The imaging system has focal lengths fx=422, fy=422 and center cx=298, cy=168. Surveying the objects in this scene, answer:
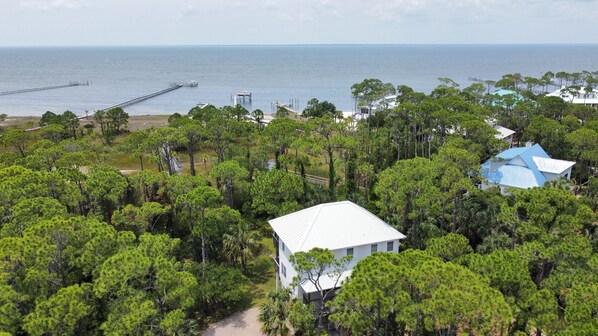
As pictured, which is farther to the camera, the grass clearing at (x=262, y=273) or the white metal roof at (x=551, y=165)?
the white metal roof at (x=551, y=165)

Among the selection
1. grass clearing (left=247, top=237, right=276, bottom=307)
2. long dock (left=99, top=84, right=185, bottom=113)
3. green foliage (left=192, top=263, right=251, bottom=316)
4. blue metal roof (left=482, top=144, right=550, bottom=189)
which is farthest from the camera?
long dock (left=99, top=84, right=185, bottom=113)

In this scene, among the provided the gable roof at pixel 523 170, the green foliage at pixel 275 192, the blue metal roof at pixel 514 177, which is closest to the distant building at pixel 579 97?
the gable roof at pixel 523 170

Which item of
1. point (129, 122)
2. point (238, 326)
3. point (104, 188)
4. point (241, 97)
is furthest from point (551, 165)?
point (241, 97)

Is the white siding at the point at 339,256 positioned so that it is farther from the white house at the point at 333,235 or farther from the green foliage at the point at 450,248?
the green foliage at the point at 450,248

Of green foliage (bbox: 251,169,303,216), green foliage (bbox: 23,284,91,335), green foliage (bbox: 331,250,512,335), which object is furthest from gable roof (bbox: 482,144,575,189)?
green foliage (bbox: 23,284,91,335)

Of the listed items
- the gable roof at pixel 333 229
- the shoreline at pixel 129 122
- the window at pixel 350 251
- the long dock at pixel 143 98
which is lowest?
the window at pixel 350 251

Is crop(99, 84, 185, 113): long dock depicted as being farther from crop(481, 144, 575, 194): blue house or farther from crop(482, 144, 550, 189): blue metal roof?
crop(482, 144, 550, 189): blue metal roof
